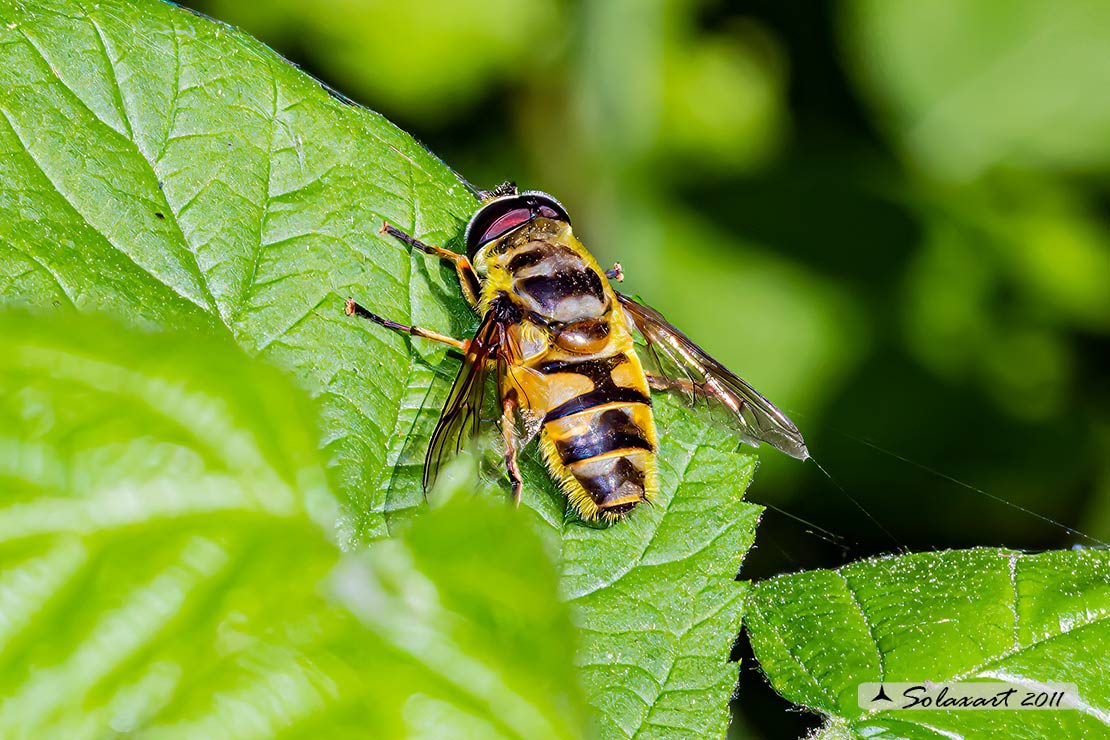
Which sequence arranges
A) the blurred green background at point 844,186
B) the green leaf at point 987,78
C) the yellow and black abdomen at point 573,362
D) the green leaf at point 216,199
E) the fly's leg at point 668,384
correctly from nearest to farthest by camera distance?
1. the green leaf at point 216,199
2. the yellow and black abdomen at point 573,362
3. the fly's leg at point 668,384
4. the blurred green background at point 844,186
5. the green leaf at point 987,78

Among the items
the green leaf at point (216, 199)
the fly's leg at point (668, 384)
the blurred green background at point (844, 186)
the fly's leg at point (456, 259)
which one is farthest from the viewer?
the blurred green background at point (844, 186)

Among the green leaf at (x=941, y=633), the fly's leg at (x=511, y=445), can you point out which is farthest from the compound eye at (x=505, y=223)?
the green leaf at (x=941, y=633)

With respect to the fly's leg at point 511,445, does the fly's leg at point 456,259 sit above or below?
above

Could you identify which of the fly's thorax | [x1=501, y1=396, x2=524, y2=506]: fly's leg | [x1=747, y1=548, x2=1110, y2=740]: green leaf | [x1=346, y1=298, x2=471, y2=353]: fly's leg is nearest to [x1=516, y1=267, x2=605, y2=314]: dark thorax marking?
the fly's thorax

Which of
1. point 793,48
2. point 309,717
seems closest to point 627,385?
point 309,717

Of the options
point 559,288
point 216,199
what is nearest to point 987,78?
point 559,288

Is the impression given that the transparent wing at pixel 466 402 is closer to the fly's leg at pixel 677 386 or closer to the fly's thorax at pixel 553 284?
the fly's thorax at pixel 553 284

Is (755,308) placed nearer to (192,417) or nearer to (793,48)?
(793,48)

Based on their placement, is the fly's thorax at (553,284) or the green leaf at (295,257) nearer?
the green leaf at (295,257)
